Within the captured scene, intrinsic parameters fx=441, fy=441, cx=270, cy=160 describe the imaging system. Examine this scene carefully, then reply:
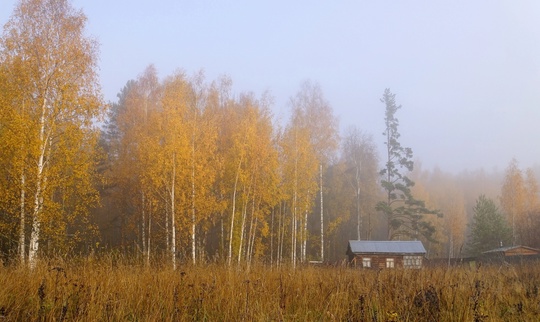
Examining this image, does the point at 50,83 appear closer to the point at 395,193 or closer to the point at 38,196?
the point at 38,196

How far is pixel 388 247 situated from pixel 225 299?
24.9 m

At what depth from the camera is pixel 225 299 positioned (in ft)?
18.6

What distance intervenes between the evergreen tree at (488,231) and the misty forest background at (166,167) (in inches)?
Result: 4.5

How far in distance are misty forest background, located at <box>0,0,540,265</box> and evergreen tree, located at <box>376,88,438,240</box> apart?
16 cm

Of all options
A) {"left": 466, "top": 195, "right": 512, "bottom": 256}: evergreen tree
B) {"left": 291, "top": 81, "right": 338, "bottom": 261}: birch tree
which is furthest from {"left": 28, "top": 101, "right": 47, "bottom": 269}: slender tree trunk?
{"left": 466, "top": 195, "right": 512, "bottom": 256}: evergreen tree

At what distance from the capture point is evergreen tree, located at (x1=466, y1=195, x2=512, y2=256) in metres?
38.9

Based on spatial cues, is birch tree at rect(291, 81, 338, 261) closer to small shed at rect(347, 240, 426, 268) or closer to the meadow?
small shed at rect(347, 240, 426, 268)

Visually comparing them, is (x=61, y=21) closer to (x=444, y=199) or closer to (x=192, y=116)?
(x=192, y=116)

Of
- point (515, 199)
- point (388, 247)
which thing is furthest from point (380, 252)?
point (515, 199)

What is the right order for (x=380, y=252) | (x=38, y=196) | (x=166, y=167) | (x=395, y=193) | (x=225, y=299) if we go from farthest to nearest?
(x=395, y=193)
(x=380, y=252)
(x=166, y=167)
(x=38, y=196)
(x=225, y=299)

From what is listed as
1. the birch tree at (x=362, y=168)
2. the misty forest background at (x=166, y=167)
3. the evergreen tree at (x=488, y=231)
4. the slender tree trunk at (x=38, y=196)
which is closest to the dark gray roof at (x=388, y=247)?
the misty forest background at (x=166, y=167)

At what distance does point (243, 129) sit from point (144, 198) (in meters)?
6.01

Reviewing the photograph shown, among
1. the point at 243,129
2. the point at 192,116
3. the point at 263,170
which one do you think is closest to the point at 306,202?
the point at 263,170

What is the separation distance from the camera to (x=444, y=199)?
6147 centimetres
